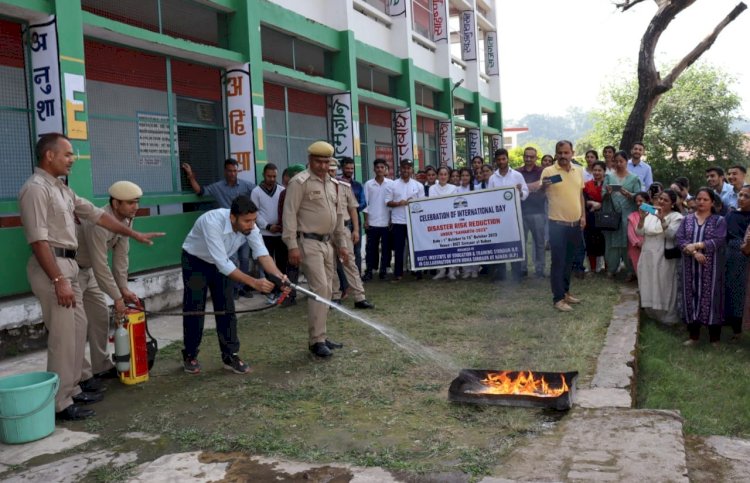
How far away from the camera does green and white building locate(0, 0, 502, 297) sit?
688cm

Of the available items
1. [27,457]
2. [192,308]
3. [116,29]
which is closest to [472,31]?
[116,29]

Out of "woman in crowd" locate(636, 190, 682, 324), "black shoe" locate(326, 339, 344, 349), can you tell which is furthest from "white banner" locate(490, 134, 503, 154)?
"black shoe" locate(326, 339, 344, 349)

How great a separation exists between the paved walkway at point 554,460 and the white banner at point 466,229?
5.15 m

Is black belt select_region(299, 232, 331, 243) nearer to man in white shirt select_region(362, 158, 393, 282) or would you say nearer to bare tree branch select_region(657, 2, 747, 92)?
man in white shirt select_region(362, 158, 393, 282)

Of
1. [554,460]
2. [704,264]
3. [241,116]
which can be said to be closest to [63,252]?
[554,460]

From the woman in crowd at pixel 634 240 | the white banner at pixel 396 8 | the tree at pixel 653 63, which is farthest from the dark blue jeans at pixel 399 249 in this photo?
the white banner at pixel 396 8

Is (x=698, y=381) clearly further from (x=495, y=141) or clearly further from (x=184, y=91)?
(x=495, y=141)

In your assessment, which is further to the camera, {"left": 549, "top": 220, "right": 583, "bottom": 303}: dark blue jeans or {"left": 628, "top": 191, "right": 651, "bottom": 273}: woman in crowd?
{"left": 628, "top": 191, "right": 651, "bottom": 273}: woman in crowd

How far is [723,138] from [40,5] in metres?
28.4

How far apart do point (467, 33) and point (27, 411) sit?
21.2 m

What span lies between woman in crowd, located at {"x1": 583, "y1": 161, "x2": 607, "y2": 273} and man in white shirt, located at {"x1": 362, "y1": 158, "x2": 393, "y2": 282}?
303cm

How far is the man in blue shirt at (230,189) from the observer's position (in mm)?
8891

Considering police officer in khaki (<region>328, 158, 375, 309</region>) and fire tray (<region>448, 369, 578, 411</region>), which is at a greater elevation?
police officer in khaki (<region>328, 158, 375, 309</region>)

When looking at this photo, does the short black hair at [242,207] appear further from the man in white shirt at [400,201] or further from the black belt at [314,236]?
the man in white shirt at [400,201]
